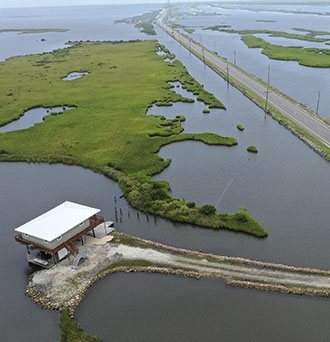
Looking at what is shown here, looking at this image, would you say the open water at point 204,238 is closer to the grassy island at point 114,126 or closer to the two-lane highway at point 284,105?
the grassy island at point 114,126

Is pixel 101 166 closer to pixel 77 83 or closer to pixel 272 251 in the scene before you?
pixel 272 251

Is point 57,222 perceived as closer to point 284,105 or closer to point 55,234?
point 55,234

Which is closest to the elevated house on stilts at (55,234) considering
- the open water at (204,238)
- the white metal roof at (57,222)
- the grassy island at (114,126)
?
the white metal roof at (57,222)

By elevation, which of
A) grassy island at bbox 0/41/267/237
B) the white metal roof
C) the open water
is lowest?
the open water

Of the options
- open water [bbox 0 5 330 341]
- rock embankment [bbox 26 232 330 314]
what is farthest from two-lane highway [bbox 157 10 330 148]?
rock embankment [bbox 26 232 330 314]

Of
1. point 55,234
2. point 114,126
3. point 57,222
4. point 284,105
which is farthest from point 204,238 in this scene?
point 284,105

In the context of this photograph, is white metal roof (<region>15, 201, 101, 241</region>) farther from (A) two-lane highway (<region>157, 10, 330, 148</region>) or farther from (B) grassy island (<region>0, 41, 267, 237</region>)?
(A) two-lane highway (<region>157, 10, 330, 148</region>)
